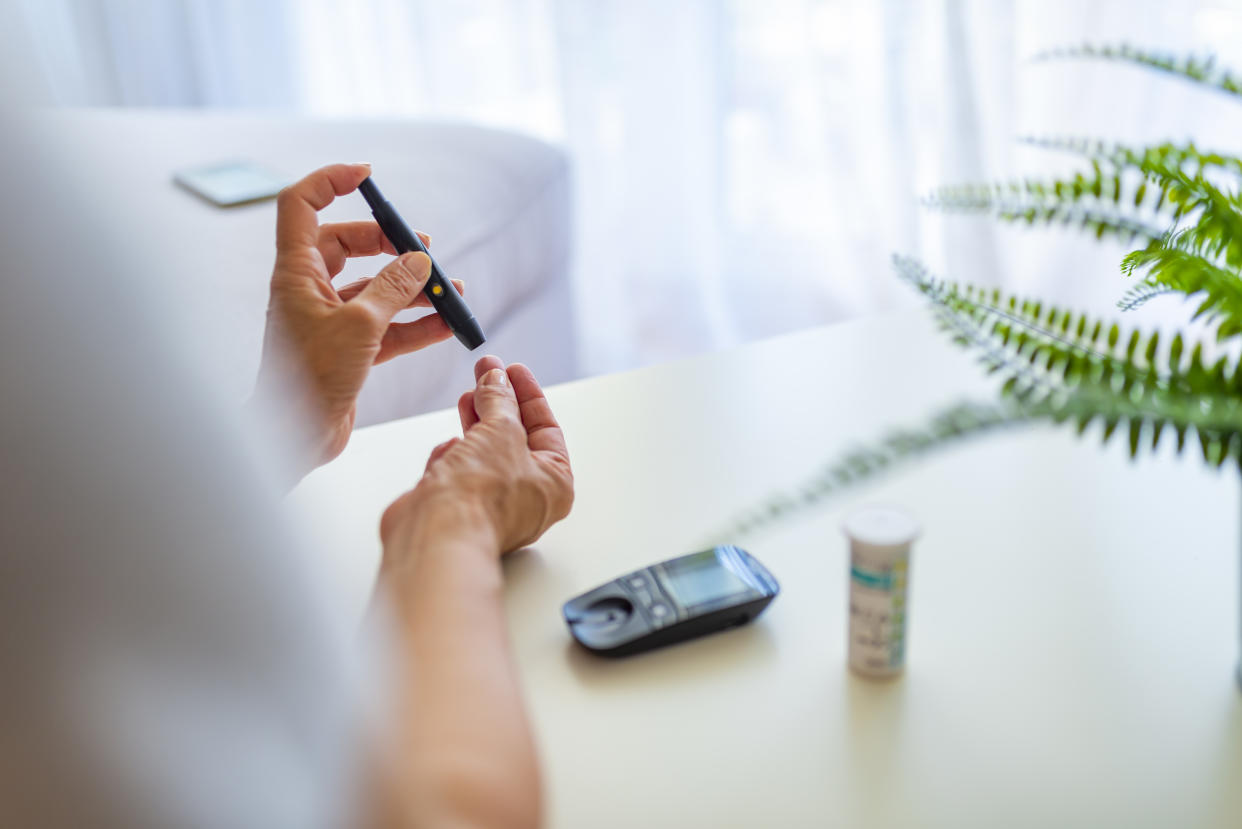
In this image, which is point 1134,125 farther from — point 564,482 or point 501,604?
point 501,604

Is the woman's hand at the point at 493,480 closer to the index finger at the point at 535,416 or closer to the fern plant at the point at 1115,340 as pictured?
the index finger at the point at 535,416

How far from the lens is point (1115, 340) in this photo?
0.43 meters

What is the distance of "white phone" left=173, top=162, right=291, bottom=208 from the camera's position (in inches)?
48.2

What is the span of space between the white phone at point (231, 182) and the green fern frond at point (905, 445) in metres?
1.04

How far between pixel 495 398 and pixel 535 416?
3 centimetres

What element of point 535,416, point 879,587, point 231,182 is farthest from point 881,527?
point 231,182

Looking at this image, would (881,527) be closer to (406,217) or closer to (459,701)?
(459,701)

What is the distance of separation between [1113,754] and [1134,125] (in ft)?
5.20

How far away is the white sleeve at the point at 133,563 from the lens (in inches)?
13.8

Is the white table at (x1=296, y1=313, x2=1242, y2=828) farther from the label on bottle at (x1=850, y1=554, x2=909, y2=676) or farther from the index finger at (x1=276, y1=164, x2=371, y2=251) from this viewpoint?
the index finger at (x1=276, y1=164, x2=371, y2=251)

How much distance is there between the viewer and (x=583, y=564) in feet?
2.14

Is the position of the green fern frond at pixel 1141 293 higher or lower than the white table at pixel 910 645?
higher

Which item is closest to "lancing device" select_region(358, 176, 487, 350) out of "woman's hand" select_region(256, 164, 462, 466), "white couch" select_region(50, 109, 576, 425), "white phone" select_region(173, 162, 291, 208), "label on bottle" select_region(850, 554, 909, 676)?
"woman's hand" select_region(256, 164, 462, 466)

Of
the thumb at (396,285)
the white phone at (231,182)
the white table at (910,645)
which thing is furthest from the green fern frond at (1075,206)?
the white phone at (231,182)
